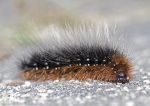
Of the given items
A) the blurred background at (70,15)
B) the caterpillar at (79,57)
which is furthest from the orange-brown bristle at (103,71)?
the blurred background at (70,15)

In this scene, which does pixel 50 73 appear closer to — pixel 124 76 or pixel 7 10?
pixel 124 76

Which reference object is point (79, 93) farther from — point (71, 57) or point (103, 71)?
point (71, 57)

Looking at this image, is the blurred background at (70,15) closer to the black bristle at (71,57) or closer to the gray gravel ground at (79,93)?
the black bristle at (71,57)

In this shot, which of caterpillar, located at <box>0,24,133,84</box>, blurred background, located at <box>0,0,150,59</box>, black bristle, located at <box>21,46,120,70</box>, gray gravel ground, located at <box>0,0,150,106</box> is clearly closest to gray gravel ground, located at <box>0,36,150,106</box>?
gray gravel ground, located at <box>0,0,150,106</box>

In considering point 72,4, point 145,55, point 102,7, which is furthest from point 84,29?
point 102,7

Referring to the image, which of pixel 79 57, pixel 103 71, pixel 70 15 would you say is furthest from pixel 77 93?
pixel 70 15

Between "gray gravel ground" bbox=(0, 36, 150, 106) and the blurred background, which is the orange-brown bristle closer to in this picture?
"gray gravel ground" bbox=(0, 36, 150, 106)

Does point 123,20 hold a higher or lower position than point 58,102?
lower
